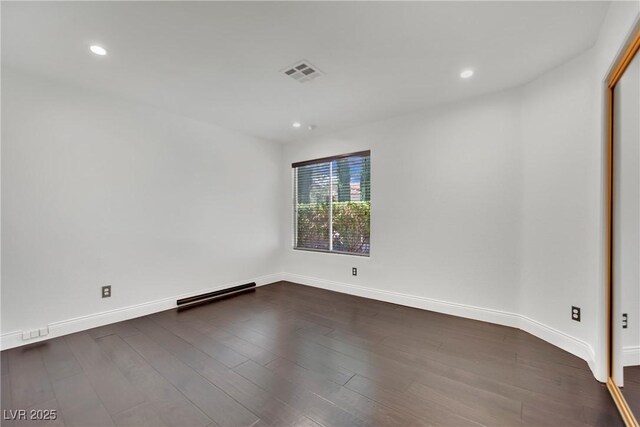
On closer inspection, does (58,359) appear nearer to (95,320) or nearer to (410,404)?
(95,320)

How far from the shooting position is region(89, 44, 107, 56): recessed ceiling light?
6.85 feet

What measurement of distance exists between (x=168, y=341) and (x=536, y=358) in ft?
10.3

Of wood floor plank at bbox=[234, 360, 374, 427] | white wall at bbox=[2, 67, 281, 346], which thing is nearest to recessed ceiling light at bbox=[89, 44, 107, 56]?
white wall at bbox=[2, 67, 281, 346]

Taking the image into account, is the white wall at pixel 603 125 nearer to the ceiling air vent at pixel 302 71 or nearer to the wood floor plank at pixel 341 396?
the wood floor plank at pixel 341 396

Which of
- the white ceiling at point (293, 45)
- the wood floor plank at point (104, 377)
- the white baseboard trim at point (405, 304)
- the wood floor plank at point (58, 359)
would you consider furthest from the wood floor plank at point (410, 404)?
the white ceiling at point (293, 45)

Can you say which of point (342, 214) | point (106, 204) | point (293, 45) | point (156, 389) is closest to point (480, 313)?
point (342, 214)

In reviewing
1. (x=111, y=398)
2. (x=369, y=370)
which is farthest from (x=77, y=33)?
(x=369, y=370)

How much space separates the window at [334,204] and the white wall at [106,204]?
3.37ft

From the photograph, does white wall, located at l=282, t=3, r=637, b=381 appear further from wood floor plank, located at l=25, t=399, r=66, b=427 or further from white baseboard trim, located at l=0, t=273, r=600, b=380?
wood floor plank, located at l=25, t=399, r=66, b=427

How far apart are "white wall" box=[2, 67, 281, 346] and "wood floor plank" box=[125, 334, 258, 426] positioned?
913 millimetres

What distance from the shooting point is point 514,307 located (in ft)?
9.07

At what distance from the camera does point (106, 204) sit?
2912 millimetres

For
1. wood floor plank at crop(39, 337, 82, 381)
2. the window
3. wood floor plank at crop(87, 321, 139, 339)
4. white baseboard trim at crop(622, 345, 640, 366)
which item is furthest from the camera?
the window

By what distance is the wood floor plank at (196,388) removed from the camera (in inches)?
60.6
